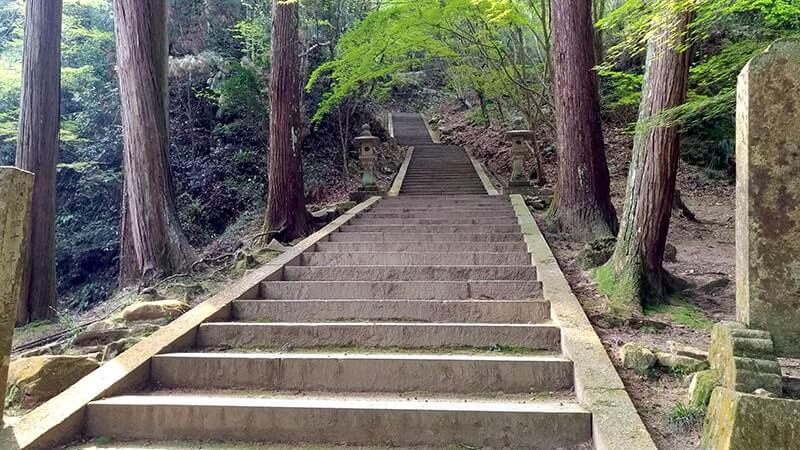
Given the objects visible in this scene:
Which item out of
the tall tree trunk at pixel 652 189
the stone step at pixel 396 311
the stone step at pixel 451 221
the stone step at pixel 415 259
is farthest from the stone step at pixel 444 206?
the stone step at pixel 396 311

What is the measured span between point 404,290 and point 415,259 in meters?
1.07

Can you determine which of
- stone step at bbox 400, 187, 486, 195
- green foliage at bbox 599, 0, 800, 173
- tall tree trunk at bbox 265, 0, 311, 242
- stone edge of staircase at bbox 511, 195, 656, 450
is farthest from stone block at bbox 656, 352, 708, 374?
stone step at bbox 400, 187, 486, 195

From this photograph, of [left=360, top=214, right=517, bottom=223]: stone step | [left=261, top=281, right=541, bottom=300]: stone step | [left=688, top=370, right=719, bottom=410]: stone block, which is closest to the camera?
[left=688, top=370, right=719, bottom=410]: stone block

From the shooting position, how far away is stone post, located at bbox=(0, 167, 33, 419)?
2.48 meters

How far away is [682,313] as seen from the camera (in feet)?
14.4

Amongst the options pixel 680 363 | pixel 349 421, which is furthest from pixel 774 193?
pixel 349 421

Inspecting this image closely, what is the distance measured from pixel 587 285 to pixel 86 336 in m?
4.71

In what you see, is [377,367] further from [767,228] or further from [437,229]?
[437,229]

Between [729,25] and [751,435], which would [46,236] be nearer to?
[751,435]

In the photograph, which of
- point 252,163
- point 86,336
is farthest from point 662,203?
point 252,163

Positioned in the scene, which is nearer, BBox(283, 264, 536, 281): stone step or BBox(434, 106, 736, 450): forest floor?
BBox(434, 106, 736, 450): forest floor

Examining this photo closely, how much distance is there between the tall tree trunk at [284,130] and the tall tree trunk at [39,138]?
3.28m

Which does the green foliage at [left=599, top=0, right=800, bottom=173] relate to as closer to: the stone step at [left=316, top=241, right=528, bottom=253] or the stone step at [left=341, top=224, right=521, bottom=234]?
the stone step at [left=316, top=241, right=528, bottom=253]

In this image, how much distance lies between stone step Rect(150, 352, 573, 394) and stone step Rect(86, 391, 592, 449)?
0.73ft
